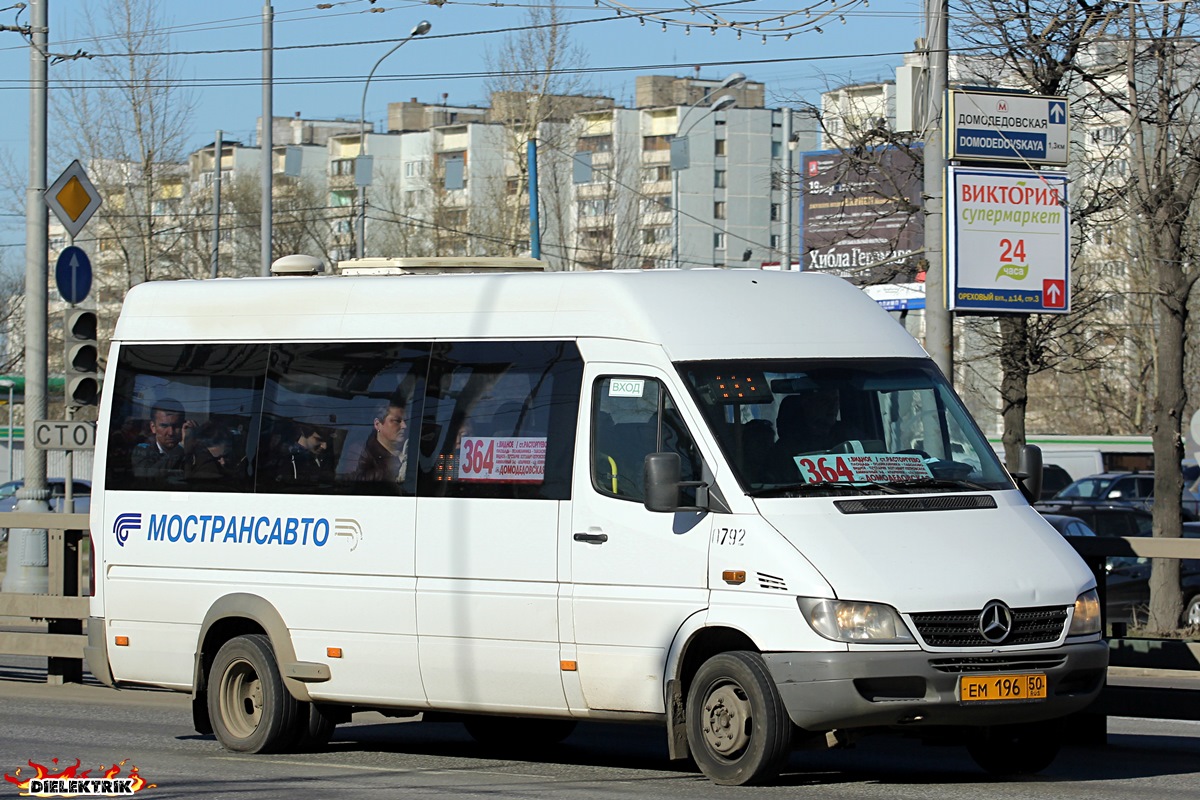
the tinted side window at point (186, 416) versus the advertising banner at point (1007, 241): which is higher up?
the advertising banner at point (1007, 241)

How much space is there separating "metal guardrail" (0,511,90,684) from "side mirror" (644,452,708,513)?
602cm

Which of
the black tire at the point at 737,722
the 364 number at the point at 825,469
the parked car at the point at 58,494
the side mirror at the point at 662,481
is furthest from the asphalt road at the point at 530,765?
the parked car at the point at 58,494

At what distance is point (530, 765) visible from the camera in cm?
1056

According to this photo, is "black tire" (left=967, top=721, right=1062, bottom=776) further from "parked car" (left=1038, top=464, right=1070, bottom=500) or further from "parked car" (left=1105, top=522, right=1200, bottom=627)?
"parked car" (left=1038, top=464, right=1070, bottom=500)

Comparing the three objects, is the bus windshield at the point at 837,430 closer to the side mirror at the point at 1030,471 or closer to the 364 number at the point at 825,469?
the 364 number at the point at 825,469

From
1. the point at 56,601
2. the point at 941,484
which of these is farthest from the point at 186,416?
the point at 941,484

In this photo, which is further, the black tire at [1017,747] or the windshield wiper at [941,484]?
the black tire at [1017,747]

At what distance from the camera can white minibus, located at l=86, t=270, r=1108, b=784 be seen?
8828 mm

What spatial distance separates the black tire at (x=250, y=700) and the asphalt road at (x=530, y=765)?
0.17 metres

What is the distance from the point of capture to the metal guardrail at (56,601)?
13836 mm

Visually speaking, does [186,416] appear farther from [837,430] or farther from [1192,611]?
[1192,611]

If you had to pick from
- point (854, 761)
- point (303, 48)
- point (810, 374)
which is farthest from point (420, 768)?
point (303, 48)

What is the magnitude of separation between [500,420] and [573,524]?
0.87 meters

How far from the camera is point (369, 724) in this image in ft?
42.5
